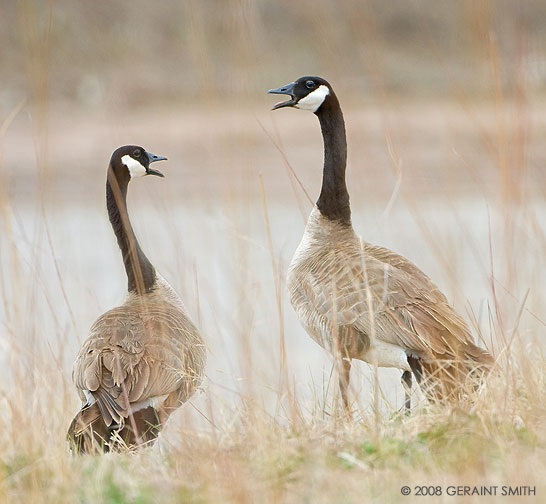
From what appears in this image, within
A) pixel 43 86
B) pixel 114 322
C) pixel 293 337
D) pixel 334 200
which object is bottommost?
pixel 293 337

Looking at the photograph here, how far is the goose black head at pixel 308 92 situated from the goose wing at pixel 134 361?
145cm

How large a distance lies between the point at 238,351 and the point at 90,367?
92 centimetres

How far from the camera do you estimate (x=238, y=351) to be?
3.58m

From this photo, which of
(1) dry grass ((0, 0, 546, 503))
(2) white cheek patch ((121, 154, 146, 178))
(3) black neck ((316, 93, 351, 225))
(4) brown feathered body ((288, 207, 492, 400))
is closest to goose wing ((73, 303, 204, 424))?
(1) dry grass ((0, 0, 546, 503))

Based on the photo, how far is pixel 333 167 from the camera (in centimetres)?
519

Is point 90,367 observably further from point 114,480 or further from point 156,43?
point 156,43

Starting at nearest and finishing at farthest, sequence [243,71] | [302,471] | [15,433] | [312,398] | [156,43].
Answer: [302,471]
[15,433]
[243,71]
[312,398]
[156,43]

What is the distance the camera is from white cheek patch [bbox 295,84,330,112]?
16.9 feet

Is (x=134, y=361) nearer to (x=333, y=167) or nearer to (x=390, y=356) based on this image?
(x=390, y=356)

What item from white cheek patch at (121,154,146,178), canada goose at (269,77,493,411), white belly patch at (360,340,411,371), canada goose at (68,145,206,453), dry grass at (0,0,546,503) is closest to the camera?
dry grass at (0,0,546,503)

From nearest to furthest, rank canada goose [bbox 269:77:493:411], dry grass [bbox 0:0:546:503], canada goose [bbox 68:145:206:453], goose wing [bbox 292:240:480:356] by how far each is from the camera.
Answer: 1. dry grass [bbox 0:0:546:503]
2. canada goose [bbox 68:145:206:453]
3. canada goose [bbox 269:77:493:411]
4. goose wing [bbox 292:240:480:356]

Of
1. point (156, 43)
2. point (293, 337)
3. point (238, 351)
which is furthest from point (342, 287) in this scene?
point (156, 43)

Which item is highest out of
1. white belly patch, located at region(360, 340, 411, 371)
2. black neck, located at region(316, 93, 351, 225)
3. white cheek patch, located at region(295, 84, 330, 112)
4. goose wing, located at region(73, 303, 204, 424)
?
white cheek patch, located at region(295, 84, 330, 112)

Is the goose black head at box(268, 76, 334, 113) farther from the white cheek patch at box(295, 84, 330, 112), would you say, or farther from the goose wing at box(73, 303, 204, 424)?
the goose wing at box(73, 303, 204, 424)
